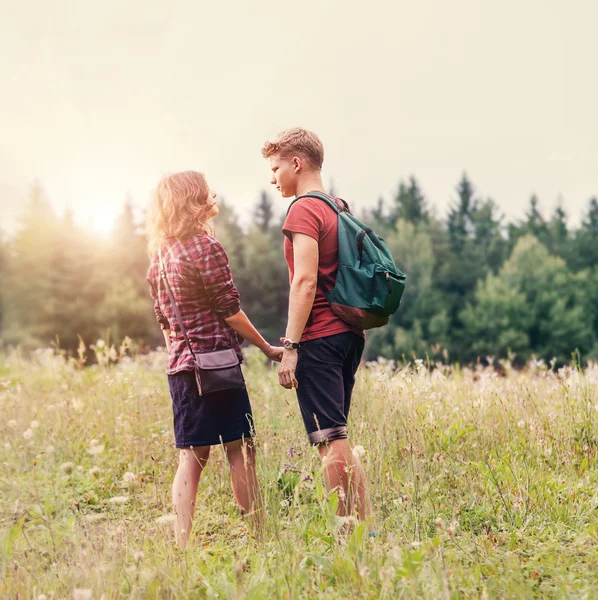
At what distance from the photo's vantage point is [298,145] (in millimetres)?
3518

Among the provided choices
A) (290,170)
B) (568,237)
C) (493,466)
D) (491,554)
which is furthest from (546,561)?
(568,237)

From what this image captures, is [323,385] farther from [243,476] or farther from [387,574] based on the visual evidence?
[387,574]

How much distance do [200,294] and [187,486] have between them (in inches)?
41.1

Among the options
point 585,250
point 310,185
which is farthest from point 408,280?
point 310,185

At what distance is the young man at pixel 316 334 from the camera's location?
332 cm

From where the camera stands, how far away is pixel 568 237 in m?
58.0

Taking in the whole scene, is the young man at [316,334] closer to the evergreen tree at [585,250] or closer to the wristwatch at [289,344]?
the wristwatch at [289,344]

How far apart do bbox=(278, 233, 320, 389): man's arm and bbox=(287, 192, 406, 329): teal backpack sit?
0.15 metres

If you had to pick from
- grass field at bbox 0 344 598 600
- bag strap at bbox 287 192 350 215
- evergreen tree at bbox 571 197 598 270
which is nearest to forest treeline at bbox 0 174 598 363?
evergreen tree at bbox 571 197 598 270

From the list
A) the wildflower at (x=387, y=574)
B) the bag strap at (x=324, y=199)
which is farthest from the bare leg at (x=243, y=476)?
the bag strap at (x=324, y=199)

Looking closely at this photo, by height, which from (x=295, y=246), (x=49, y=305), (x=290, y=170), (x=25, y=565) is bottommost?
(x=25, y=565)

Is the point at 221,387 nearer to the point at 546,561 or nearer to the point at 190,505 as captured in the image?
the point at 190,505

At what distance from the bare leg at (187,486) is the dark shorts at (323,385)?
634 millimetres

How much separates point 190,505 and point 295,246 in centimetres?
150
